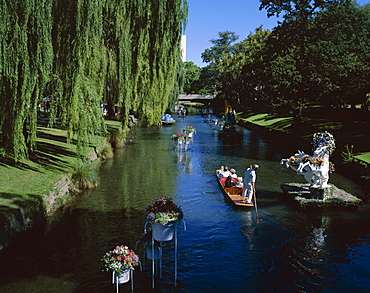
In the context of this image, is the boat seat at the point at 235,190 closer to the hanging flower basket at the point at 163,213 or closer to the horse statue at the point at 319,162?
the horse statue at the point at 319,162

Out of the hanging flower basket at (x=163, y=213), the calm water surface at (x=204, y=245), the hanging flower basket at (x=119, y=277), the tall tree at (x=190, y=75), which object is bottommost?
the calm water surface at (x=204, y=245)

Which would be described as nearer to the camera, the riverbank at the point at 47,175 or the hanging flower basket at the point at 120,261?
the hanging flower basket at the point at 120,261

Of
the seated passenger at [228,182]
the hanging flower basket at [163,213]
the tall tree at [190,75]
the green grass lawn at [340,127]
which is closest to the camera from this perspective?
the hanging flower basket at [163,213]

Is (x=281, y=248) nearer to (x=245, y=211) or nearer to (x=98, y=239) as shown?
(x=245, y=211)

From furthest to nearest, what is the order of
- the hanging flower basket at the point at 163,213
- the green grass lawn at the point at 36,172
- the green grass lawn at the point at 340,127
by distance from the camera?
the green grass lawn at the point at 340,127
the green grass lawn at the point at 36,172
the hanging flower basket at the point at 163,213

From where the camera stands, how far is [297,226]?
1423cm

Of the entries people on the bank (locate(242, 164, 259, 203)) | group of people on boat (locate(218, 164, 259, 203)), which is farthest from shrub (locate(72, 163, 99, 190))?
people on the bank (locate(242, 164, 259, 203))

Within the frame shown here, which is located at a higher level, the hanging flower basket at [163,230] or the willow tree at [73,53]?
the willow tree at [73,53]

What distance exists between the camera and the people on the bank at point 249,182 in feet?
51.2

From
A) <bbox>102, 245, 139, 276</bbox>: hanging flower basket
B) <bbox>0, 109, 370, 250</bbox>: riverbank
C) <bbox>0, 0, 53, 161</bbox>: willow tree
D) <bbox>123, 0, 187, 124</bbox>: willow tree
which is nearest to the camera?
<bbox>102, 245, 139, 276</bbox>: hanging flower basket

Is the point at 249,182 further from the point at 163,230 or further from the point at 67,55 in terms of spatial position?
the point at 67,55

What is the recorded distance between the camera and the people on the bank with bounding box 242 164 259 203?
615 inches

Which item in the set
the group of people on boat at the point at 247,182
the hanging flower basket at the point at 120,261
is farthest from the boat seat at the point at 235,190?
the hanging flower basket at the point at 120,261

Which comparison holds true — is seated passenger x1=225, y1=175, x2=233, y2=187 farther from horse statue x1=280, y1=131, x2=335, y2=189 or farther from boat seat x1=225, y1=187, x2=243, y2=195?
horse statue x1=280, y1=131, x2=335, y2=189
